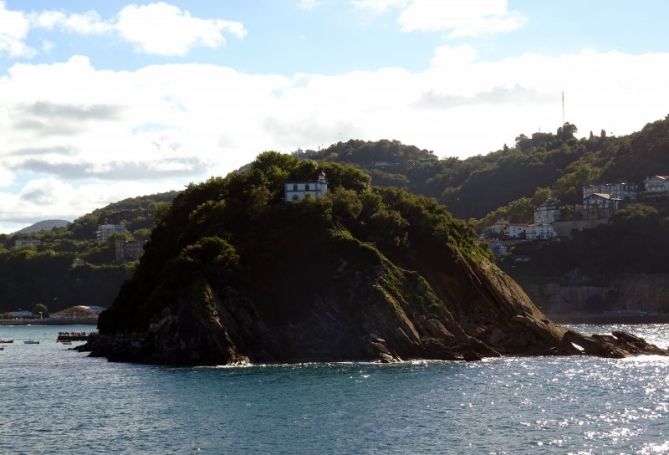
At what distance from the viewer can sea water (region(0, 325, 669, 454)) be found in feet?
181

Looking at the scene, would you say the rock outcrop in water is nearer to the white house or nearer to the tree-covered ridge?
the tree-covered ridge

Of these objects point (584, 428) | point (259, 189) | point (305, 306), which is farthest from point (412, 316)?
point (584, 428)

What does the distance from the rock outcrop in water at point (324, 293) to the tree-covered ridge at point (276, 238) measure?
18 centimetres

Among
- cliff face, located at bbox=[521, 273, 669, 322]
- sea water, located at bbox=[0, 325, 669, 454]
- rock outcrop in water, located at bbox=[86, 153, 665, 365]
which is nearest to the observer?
sea water, located at bbox=[0, 325, 669, 454]

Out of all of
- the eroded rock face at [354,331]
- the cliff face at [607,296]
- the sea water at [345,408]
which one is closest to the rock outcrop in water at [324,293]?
the eroded rock face at [354,331]

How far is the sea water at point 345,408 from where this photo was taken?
5509cm

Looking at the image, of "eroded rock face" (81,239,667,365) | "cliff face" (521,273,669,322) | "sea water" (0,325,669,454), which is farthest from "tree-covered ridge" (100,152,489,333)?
"cliff face" (521,273,669,322)

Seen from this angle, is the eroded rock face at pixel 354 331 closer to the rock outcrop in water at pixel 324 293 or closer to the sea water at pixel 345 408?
the rock outcrop in water at pixel 324 293

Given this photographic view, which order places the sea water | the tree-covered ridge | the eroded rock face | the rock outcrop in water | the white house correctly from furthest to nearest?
the white house, the tree-covered ridge, the rock outcrop in water, the eroded rock face, the sea water

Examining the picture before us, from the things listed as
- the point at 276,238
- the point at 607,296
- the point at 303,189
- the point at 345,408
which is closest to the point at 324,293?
the point at 276,238

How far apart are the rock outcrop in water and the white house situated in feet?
5.33

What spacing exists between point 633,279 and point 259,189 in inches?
3973

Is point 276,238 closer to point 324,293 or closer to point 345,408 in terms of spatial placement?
point 324,293

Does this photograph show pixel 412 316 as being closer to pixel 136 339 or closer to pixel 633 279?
pixel 136 339
